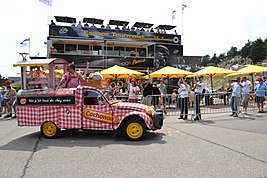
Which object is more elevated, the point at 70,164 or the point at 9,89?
the point at 9,89

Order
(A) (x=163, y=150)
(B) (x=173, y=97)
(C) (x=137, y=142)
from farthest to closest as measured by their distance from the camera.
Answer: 1. (B) (x=173, y=97)
2. (C) (x=137, y=142)
3. (A) (x=163, y=150)

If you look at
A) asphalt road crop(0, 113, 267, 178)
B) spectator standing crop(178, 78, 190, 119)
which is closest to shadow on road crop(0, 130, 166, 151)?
asphalt road crop(0, 113, 267, 178)

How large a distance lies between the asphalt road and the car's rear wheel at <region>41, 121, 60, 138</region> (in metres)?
0.21

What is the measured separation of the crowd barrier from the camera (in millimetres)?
11008

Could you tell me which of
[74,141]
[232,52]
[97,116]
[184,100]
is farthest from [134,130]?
[232,52]

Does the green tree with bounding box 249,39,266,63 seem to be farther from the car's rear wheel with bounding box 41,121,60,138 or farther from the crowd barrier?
the car's rear wheel with bounding box 41,121,60,138

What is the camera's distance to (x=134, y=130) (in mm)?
7000

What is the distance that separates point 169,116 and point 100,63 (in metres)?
15.0

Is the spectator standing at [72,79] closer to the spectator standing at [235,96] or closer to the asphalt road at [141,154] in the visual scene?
the asphalt road at [141,154]

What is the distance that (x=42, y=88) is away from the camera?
786 cm

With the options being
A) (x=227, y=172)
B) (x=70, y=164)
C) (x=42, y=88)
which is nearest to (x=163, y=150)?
(x=227, y=172)

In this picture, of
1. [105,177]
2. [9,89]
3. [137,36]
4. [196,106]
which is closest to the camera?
[105,177]

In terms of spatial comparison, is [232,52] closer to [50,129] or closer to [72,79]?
[72,79]

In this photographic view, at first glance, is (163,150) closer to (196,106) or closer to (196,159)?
(196,159)
